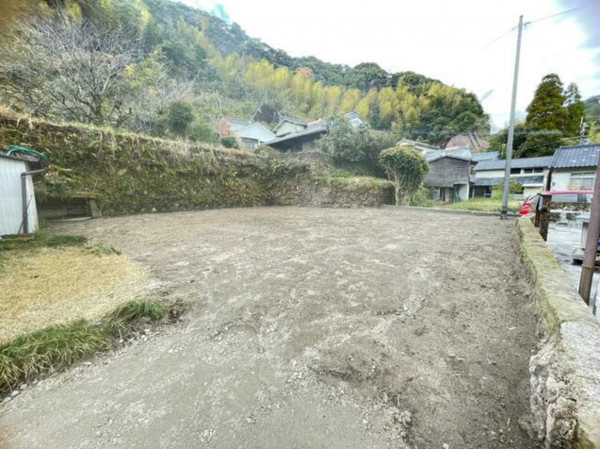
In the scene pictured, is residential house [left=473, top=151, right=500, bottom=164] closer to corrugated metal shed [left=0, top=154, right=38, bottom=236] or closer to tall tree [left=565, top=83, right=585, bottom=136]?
tall tree [left=565, top=83, right=585, bottom=136]

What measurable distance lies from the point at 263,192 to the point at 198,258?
7.52 meters

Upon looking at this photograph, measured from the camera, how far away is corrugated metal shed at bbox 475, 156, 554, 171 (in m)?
18.0

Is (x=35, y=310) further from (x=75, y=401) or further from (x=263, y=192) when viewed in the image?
(x=263, y=192)

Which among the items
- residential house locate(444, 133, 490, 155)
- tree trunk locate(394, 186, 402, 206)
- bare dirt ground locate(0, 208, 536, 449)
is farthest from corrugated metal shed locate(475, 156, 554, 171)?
bare dirt ground locate(0, 208, 536, 449)

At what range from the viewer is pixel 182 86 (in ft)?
39.8

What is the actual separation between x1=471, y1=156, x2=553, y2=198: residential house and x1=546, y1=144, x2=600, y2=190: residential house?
11.9 feet

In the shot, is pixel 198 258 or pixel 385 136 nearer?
pixel 198 258

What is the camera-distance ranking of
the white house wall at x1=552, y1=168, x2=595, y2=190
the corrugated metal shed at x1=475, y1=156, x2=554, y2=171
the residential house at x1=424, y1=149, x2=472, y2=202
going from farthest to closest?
the corrugated metal shed at x1=475, y1=156, x2=554, y2=171 < the residential house at x1=424, y1=149, x2=472, y2=202 < the white house wall at x1=552, y1=168, x2=595, y2=190

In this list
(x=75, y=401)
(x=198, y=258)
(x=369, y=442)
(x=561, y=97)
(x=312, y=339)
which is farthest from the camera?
(x=561, y=97)

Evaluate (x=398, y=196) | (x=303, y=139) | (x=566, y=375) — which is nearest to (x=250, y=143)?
(x=303, y=139)

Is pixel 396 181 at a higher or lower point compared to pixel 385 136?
lower

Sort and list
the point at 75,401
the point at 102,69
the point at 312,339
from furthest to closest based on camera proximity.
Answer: the point at 102,69 < the point at 312,339 < the point at 75,401

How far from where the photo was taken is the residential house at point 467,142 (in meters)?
28.4

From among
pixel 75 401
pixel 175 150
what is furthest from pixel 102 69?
pixel 75 401
